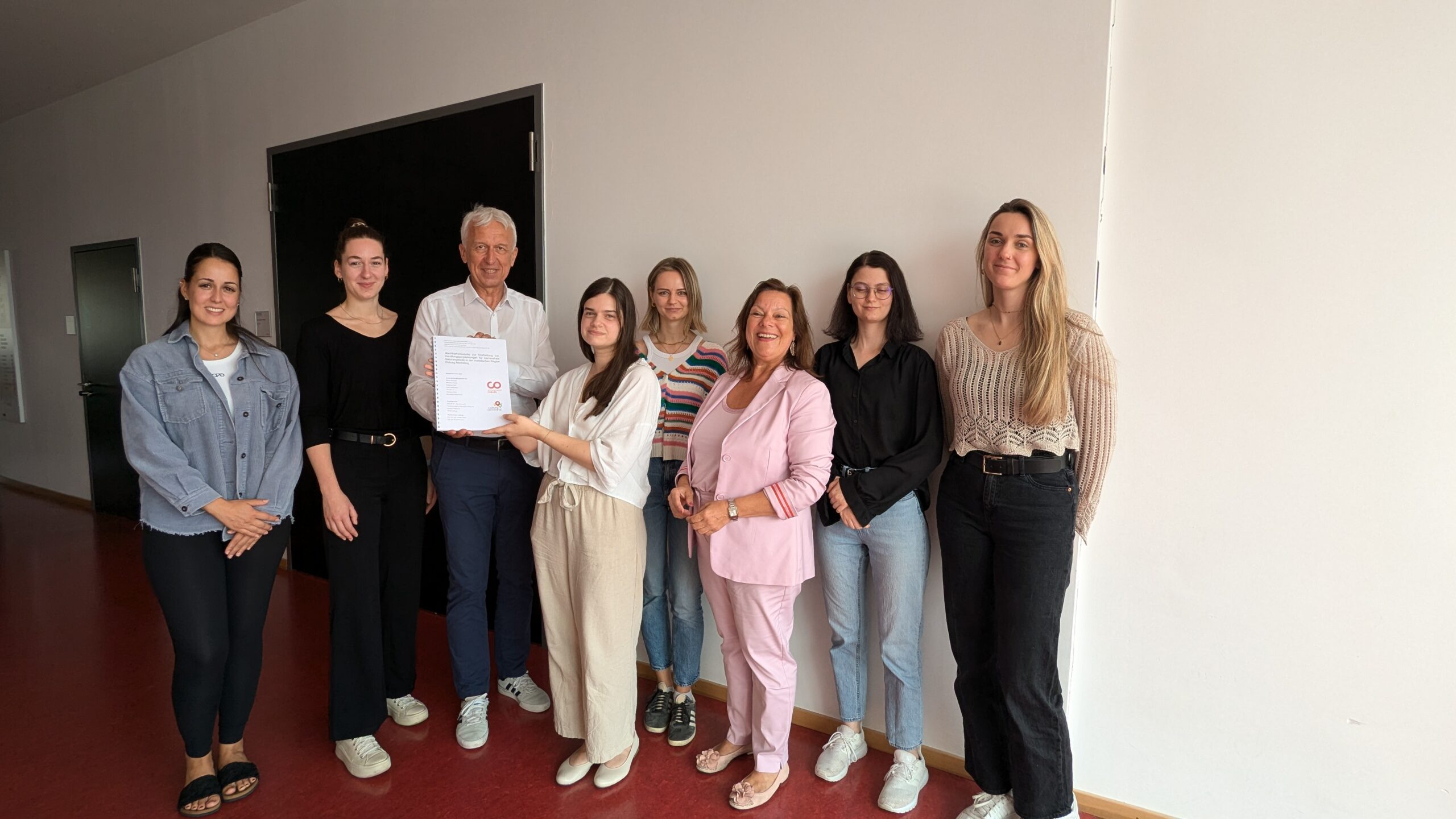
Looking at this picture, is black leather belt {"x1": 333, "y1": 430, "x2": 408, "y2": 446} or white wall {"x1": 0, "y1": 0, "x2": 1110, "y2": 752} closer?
white wall {"x1": 0, "y1": 0, "x2": 1110, "y2": 752}

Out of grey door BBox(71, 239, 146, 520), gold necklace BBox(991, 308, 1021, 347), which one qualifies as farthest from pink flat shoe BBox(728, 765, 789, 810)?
grey door BBox(71, 239, 146, 520)

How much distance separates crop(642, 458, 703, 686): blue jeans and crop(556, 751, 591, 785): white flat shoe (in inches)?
19.1

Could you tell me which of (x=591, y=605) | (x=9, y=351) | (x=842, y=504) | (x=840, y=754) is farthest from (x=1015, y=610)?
(x=9, y=351)

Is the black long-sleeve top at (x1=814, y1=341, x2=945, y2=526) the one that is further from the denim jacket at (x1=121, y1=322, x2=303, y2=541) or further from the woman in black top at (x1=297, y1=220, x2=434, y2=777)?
the denim jacket at (x1=121, y1=322, x2=303, y2=541)

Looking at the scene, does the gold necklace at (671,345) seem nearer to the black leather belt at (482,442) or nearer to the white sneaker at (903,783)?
the black leather belt at (482,442)

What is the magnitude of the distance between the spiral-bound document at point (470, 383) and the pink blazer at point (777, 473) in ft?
2.28

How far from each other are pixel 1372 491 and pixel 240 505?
119 inches

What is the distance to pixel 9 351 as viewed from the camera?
6.70m

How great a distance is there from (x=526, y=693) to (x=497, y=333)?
1.37 m

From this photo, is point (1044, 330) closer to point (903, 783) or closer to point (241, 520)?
point (903, 783)

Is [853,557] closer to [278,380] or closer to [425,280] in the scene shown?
[278,380]

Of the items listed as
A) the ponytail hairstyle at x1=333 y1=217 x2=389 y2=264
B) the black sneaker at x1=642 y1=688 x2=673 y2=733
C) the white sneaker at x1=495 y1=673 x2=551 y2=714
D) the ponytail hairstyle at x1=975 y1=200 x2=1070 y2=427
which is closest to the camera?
the ponytail hairstyle at x1=975 y1=200 x2=1070 y2=427

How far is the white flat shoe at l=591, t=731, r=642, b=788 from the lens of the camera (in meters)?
2.39

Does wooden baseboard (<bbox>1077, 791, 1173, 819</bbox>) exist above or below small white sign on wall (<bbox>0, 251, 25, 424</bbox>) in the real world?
below
